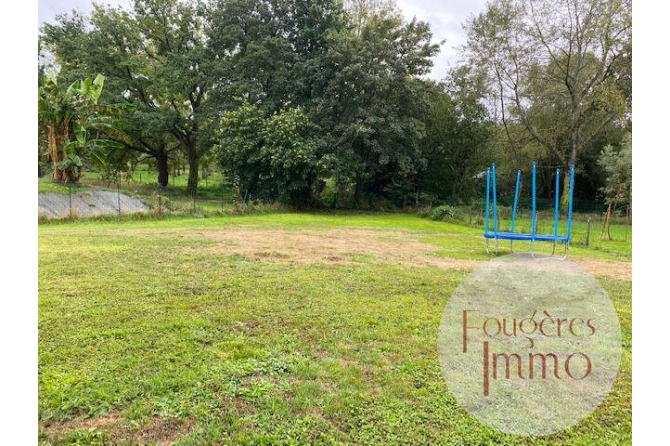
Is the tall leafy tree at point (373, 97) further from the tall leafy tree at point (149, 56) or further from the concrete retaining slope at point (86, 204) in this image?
the concrete retaining slope at point (86, 204)

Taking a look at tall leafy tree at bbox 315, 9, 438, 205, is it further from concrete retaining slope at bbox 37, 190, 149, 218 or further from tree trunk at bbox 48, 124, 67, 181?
tree trunk at bbox 48, 124, 67, 181

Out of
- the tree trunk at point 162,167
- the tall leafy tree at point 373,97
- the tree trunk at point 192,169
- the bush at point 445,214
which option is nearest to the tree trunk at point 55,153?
the tree trunk at point 192,169

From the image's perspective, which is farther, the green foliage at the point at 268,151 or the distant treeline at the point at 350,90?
the distant treeline at the point at 350,90

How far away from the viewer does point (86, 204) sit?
34.1 feet

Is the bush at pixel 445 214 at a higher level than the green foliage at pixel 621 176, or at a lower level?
lower

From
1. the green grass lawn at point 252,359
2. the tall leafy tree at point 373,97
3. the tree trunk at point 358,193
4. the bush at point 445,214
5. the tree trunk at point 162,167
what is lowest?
the green grass lawn at point 252,359

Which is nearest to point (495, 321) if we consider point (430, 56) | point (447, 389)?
point (447, 389)

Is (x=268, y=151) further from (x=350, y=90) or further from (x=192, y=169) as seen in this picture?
(x=192, y=169)

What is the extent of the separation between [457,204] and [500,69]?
6.07 m

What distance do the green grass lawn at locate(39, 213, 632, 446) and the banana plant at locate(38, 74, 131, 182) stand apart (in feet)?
25.3

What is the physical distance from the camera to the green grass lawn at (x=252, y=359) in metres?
1.88

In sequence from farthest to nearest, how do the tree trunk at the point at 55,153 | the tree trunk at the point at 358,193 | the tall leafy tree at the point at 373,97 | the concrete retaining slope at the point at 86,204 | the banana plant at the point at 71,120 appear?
1. the tree trunk at the point at 358,193
2. the tall leafy tree at the point at 373,97
3. the tree trunk at the point at 55,153
4. the banana plant at the point at 71,120
5. the concrete retaining slope at the point at 86,204

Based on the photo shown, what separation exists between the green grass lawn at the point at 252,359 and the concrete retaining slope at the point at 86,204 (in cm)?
536

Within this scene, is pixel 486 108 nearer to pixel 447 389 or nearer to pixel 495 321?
pixel 495 321
